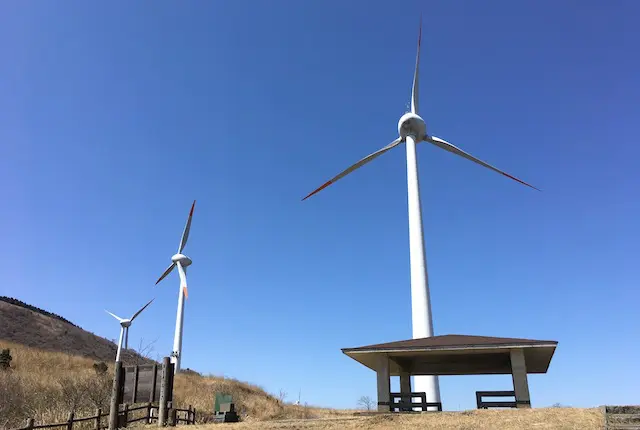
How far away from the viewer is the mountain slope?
85.3 m

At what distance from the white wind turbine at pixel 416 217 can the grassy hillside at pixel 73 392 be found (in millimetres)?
12226

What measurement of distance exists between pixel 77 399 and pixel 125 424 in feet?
48.0

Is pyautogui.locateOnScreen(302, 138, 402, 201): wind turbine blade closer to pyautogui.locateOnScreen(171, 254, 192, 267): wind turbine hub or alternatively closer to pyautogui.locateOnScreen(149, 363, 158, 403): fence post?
pyautogui.locateOnScreen(149, 363, 158, 403): fence post

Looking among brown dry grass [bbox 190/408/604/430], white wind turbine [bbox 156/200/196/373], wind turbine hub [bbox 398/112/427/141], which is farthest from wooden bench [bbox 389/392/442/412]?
white wind turbine [bbox 156/200/196/373]

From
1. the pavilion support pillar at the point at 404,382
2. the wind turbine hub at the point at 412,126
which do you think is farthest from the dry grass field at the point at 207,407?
the wind turbine hub at the point at 412,126

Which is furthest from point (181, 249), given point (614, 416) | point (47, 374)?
point (614, 416)

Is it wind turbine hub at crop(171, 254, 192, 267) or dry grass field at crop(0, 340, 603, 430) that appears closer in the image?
dry grass field at crop(0, 340, 603, 430)

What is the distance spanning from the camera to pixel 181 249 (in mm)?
71312

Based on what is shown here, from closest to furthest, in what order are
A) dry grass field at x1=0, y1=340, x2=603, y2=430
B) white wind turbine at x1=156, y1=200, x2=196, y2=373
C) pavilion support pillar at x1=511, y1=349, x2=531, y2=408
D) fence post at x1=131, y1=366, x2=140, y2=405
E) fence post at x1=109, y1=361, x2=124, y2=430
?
dry grass field at x1=0, y1=340, x2=603, y2=430
fence post at x1=109, y1=361, x2=124, y2=430
fence post at x1=131, y1=366, x2=140, y2=405
pavilion support pillar at x1=511, y1=349, x2=531, y2=408
white wind turbine at x1=156, y1=200, x2=196, y2=373

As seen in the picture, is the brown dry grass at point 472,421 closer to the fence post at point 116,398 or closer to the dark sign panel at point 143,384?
the dark sign panel at point 143,384

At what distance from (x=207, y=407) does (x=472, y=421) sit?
33130 mm

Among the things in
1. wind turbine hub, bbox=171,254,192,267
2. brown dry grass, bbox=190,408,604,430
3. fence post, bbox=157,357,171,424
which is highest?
wind turbine hub, bbox=171,254,192,267

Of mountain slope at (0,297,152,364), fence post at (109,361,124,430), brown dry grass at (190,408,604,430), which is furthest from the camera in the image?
mountain slope at (0,297,152,364)

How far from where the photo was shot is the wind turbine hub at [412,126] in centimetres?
4047
